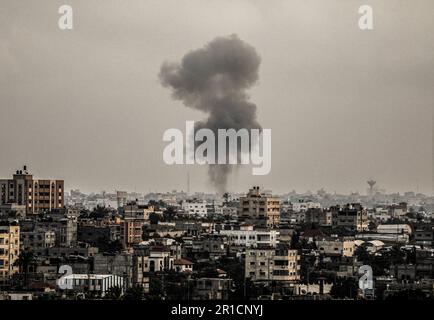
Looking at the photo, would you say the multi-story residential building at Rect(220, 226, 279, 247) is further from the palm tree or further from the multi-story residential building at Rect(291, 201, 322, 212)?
the multi-story residential building at Rect(291, 201, 322, 212)

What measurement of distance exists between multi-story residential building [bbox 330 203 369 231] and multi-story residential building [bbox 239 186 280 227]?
1348 mm

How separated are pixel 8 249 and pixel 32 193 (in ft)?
33.9

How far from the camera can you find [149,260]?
16.8m

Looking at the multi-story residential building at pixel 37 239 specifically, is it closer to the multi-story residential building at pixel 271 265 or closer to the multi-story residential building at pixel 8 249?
the multi-story residential building at pixel 8 249

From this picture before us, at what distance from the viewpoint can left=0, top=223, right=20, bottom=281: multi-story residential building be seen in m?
15.7

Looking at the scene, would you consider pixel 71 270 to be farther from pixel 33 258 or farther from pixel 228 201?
pixel 228 201

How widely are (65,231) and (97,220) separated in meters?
2.90

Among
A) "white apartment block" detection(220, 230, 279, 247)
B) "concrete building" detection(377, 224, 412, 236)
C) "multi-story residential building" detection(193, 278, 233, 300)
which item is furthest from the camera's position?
"concrete building" detection(377, 224, 412, 236)

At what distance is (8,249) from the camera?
16641 mm

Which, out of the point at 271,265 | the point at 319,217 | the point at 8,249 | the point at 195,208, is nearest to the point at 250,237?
the point at 271,265

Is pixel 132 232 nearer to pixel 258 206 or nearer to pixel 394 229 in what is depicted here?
pixel 258 206

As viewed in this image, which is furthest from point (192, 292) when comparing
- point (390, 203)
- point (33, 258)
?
point (390, 203)

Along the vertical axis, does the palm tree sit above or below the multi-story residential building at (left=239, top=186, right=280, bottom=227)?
below

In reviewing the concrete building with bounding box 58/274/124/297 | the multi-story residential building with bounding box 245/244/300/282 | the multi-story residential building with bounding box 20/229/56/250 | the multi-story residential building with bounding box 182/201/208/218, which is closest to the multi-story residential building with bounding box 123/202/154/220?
the multi-story residential building with bounding box 182/201/208/218
